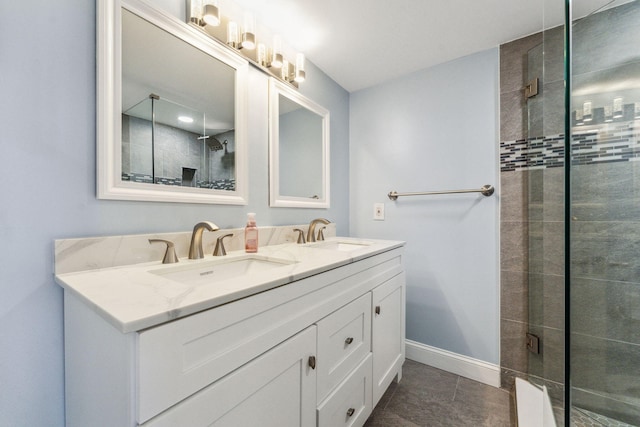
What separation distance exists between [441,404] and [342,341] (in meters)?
0.90

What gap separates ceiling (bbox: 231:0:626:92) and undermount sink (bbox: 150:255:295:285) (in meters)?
1.22

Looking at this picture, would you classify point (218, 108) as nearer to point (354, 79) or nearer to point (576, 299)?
point (354, 79)

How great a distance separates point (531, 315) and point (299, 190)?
1.51 metres

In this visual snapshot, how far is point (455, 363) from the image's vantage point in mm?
1659

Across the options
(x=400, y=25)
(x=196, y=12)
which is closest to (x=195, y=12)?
(x=196, y=12)

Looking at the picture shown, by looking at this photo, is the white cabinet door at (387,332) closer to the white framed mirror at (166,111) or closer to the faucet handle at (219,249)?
the faucet handle at (219,249)

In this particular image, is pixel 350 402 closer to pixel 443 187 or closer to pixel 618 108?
pixel 443 187

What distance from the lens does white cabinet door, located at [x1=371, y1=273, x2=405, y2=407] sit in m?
1.21

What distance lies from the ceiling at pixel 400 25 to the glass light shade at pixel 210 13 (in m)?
0.23

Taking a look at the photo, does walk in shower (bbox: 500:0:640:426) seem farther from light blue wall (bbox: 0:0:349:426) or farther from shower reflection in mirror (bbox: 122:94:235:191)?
light blue wall (bbox: 0:0:349:426)

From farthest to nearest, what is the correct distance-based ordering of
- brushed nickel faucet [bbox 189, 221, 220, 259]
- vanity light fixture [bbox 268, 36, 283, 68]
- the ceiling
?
vanity light fixture [bbox 268, 36, 283, 68]
the ceiling
brushed nickel faucet [bbox 189, 221, 220, 259]

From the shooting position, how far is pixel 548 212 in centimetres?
134

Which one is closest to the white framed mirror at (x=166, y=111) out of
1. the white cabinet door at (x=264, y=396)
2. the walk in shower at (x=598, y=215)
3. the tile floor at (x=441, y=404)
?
the white cabinet door at (x=264, y=396)

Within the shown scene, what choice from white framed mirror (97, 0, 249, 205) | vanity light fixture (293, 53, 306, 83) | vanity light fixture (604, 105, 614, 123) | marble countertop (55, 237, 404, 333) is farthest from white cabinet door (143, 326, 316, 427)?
vanity light fixture (604, 105, 614, 123)
